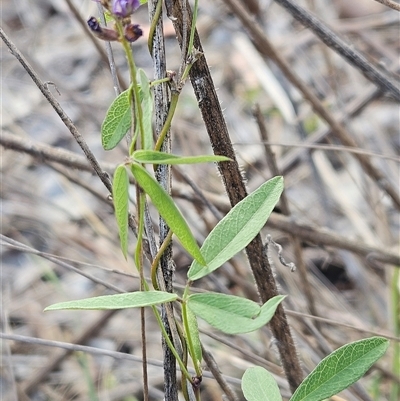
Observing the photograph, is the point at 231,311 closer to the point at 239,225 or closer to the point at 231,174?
the point at 239,225

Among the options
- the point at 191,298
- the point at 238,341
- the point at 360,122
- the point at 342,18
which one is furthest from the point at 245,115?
the point at 191,298

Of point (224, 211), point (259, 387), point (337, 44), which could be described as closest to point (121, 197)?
point (259, 387)

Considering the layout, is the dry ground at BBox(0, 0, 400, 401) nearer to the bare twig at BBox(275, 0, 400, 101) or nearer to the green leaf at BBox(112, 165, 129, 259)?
the bare twig at BBox(275, 0, 400, 101)

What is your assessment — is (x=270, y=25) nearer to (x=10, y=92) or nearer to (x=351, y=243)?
(x=10, y=92)

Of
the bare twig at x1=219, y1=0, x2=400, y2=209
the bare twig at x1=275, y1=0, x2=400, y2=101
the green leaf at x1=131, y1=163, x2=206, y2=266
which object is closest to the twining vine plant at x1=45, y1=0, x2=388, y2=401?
the green leaf at x1=131, y1=163, x2=206, y2=266

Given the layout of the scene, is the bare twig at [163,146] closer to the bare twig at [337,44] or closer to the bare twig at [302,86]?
the bare twig at [337,44]
